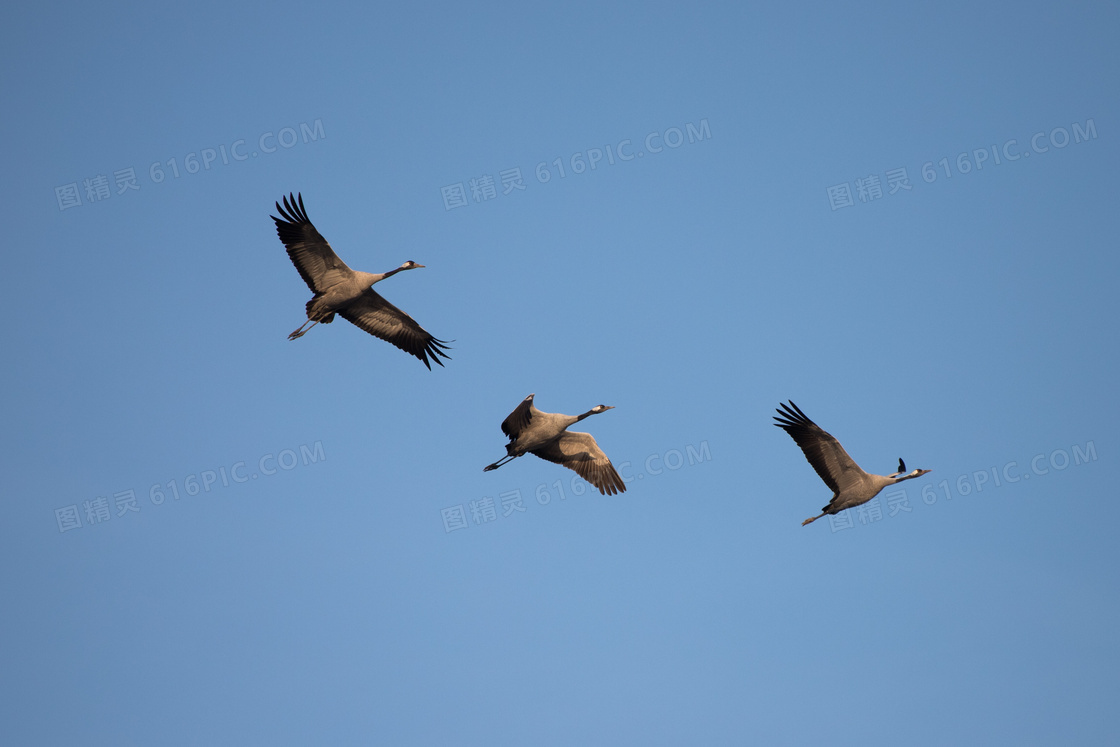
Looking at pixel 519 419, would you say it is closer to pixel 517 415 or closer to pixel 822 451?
pixel 517 415

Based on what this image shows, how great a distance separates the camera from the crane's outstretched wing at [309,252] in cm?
2581

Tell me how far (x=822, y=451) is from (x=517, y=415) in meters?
7.10

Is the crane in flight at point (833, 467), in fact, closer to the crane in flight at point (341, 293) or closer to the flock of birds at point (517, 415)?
the flock of birds at point (517, 415)

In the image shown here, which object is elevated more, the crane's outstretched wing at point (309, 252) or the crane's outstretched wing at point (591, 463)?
the crane's outstretched wing at point (309, 252)

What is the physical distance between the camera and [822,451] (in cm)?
2628

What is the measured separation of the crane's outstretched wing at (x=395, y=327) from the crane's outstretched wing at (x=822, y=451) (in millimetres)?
8409

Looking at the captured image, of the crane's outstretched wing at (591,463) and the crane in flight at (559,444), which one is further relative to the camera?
the crane's outstretched wing at (591,463)

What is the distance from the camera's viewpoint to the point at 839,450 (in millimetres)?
26109

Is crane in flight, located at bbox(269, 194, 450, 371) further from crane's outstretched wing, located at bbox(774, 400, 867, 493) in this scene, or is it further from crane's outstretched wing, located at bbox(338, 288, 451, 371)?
crane's outstretched wing, located at bbox(774, 400, 867, 493)

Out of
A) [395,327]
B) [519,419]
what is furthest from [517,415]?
[395,327]

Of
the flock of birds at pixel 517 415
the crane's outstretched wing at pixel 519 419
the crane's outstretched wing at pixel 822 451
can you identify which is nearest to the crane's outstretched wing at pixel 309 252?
the flock of birds at pixel 517 415

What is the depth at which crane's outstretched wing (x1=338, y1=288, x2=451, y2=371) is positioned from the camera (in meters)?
27.5

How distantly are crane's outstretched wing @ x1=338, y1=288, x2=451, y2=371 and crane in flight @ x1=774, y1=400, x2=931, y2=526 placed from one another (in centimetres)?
850

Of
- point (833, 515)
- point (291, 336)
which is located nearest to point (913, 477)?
point (833, 515)
